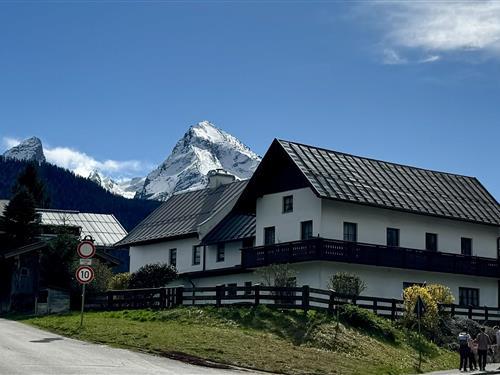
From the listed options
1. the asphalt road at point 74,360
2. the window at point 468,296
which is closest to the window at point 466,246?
the window at point 468,296

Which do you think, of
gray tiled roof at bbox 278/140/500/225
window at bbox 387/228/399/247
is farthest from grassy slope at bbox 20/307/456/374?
window at bbox 387/228/399/247

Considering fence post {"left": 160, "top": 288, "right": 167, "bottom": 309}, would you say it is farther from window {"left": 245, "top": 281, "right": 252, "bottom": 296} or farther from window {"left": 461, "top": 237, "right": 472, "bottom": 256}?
window {"left": 461, "top": 237, "right": 472, "bottom": 256}

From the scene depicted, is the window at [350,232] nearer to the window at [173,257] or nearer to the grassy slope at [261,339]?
the grassy slope at [261,339]

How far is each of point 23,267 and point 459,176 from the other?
28.8 metres

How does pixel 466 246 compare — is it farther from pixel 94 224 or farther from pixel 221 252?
pixel 94 224

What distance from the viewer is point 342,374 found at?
100ft

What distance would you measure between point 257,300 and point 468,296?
68.4 feet

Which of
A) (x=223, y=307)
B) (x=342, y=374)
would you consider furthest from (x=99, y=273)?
(x=342, y=374)

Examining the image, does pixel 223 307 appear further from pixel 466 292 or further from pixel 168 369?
pixel 466 292

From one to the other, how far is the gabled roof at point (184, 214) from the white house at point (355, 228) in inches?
74.2

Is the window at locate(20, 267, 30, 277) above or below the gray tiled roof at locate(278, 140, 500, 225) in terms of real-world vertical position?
below

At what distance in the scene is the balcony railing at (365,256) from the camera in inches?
1928

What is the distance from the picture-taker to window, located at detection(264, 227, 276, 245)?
179 ft

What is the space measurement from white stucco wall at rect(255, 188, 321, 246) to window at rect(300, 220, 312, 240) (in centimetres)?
20
